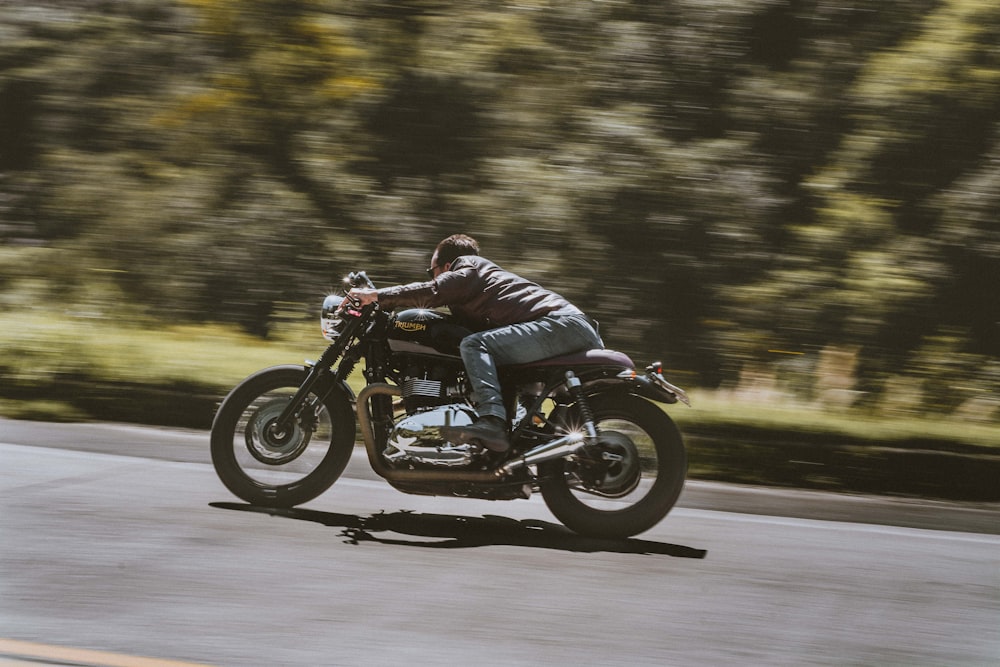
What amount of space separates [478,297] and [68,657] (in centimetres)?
300

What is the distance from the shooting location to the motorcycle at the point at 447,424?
6.24 meters

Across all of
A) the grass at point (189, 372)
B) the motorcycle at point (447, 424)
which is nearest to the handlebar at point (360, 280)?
the motorcycle at point (447, 424)

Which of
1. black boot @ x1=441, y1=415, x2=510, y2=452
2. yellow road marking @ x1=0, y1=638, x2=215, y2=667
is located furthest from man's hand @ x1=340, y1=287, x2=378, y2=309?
yellow road marking @ x1=0, y1=638, x2=215, y2=667

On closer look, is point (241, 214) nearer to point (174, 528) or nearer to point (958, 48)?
point (174, 528)

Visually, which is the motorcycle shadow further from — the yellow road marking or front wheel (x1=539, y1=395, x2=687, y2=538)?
the yellow road marking

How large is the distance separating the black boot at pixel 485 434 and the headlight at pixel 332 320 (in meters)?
0.93

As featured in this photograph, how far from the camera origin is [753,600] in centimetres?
535

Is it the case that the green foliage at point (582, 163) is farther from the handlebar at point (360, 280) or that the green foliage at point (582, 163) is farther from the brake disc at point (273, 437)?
the brake disc at point (273, 437)

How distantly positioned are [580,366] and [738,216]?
323cm

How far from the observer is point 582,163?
359 inches

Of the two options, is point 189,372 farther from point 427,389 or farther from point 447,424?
point 447,424

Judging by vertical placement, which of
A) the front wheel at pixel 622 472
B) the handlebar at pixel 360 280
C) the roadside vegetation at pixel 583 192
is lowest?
the front wheel at pixel 622 472

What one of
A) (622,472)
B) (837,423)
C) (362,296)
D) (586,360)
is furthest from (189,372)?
(837,423)

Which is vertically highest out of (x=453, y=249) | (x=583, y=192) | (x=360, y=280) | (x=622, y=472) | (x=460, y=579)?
(x=583, y=192)
